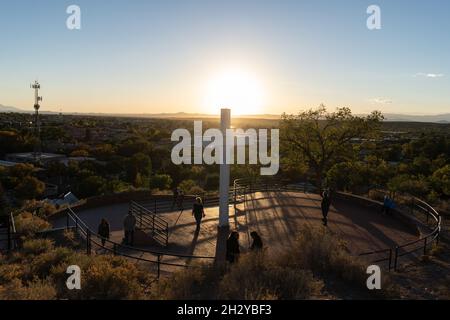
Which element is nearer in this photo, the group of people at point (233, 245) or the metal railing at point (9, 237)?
the group of people at point (233, 245)

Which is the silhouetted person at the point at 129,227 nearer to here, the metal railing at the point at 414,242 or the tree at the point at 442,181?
the metal railing at the point at 414,242

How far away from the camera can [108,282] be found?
313 inches

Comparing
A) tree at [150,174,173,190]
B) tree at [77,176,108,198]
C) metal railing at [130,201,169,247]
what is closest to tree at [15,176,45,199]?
tree at [77,176,108,198]

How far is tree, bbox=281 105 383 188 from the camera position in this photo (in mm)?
23500

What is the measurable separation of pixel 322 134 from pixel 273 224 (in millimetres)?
10249

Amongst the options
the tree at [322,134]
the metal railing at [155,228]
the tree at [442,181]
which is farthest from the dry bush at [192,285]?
the tree at [442,181]

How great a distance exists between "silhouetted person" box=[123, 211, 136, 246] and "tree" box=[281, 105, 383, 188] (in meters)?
13.1

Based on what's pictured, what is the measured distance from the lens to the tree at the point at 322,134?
2350 centimetres

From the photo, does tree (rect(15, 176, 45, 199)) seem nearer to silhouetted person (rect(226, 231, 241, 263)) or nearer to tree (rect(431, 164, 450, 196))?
silhouetted person (rect(226, 231, 241, 263))

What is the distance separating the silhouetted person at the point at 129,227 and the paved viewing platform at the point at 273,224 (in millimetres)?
589

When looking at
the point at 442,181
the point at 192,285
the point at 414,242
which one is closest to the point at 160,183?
the point at 442,181

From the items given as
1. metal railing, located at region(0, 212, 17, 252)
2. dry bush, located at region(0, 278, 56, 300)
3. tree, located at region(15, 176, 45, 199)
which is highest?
dry bush, located at region(0, 278, 56, 300)

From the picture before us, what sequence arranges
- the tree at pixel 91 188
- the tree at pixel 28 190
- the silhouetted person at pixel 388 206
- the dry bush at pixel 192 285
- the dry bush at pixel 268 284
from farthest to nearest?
the tree at pixel 28 190
the tree at pixel 91 188
the silhouetted person at pixel 388 206
the dry bush at pixel 192 285
the dry bush at pixel 268 284

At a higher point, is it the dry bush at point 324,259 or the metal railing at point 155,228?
the dry bush at point 324,259
